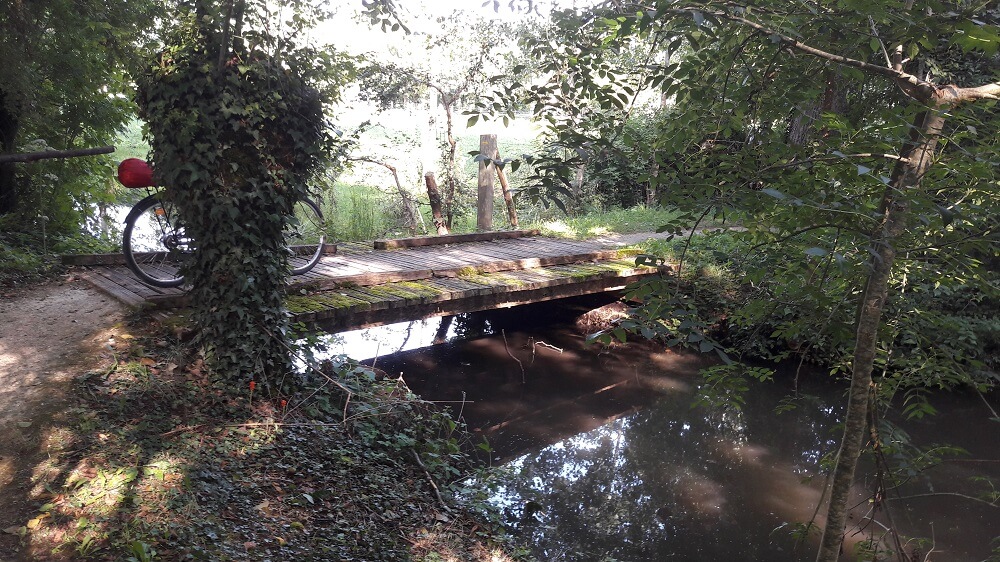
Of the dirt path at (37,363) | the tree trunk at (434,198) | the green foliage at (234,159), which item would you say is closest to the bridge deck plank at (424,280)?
the dirt path at (37,363)

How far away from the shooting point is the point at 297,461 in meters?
3.98

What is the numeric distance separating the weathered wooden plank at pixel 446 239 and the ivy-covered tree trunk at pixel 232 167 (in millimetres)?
3581

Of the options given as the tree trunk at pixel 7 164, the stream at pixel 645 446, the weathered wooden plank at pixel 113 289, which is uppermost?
the tree trunk at pixel 7 164

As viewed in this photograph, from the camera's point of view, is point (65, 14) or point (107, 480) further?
point (65, 14)

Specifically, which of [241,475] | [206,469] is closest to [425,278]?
[241,475]

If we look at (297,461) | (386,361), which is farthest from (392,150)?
(297,461)

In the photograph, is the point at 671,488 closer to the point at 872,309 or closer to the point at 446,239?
the point at 872,309

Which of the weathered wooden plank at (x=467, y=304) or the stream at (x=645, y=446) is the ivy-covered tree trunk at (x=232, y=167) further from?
the stream at (x=645, y=446)

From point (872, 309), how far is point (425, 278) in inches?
184

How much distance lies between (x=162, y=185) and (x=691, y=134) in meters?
3.50

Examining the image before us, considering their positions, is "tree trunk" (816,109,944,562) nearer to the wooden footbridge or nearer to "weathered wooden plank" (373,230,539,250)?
the wooden footbridge

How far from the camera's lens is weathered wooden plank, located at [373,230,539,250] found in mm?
8152

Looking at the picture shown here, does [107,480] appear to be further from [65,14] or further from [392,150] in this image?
[392,150]

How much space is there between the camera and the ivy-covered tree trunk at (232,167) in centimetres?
414
